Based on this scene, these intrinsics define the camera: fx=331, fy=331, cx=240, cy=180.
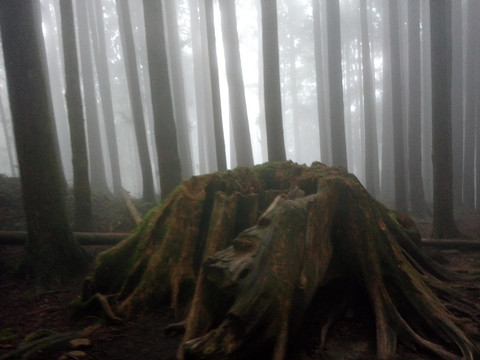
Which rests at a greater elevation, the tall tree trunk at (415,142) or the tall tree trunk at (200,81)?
the tall tree trunk at (200,81)

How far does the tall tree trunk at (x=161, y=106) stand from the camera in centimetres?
969

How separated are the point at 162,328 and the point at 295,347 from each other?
1.78 meters

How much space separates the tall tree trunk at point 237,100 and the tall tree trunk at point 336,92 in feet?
13.0

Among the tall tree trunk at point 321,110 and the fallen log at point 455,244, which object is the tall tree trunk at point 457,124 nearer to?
the tall tree trunk at point 321,110

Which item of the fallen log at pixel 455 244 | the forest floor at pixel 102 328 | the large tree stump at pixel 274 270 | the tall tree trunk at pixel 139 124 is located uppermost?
the tall tree trunk at pixel 139 124

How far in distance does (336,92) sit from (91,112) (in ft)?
44.4

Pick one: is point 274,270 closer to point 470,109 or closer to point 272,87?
point 272,87

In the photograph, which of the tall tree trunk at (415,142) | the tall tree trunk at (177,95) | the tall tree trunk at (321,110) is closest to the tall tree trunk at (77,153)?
the tall tree trunk at (177,95)

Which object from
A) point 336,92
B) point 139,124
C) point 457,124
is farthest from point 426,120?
point 139,124

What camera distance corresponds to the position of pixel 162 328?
4289 mm

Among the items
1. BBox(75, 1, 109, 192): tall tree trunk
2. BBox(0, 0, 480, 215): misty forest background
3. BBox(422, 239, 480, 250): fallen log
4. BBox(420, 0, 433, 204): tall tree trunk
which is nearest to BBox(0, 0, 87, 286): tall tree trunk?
BBox(0, 0, 480, 215): misty forest background

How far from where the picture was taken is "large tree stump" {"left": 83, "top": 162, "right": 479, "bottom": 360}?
327 cm

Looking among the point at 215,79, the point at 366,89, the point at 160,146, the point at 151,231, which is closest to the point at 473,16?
the point at 366,89

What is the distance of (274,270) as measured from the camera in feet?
11.1
